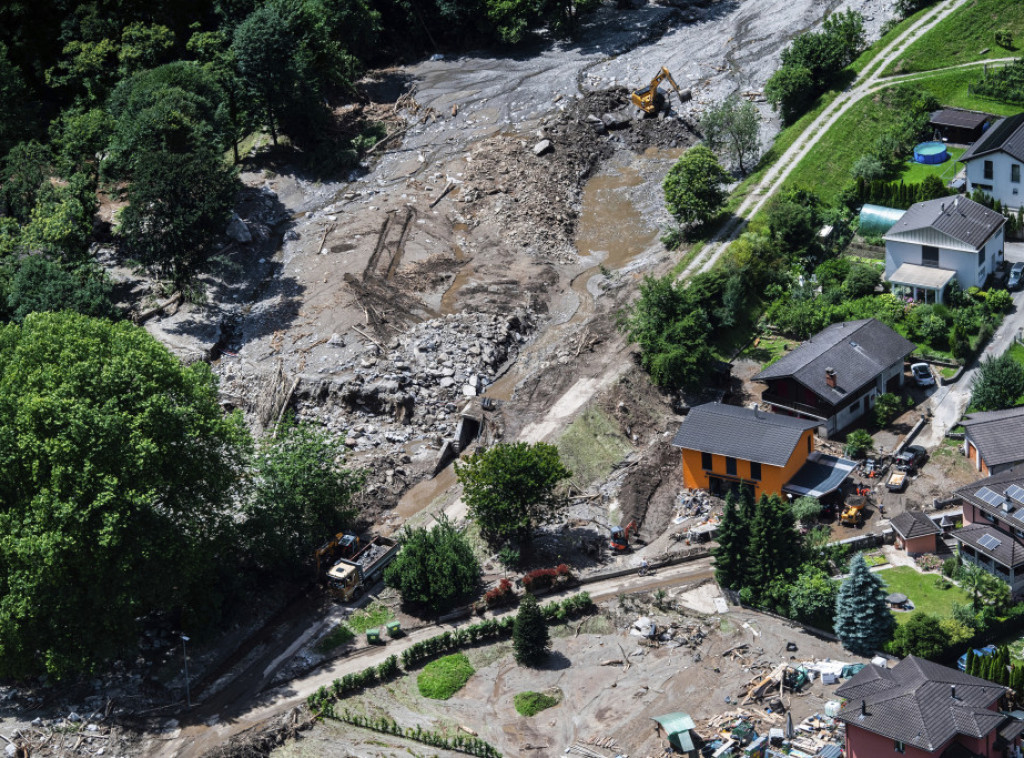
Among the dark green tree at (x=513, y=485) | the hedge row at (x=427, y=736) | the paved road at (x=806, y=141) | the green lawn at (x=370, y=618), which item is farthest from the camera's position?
the paved road at (x=806, y=141)

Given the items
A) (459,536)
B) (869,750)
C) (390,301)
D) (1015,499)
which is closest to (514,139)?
(390,301)

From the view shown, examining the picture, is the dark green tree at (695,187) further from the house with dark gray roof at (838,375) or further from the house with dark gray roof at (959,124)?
the house with dark gray roof at (959,124)

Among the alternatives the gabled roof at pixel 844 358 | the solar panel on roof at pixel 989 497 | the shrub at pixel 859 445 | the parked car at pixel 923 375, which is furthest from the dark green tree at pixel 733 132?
the solar panel on roof at pixel 989 497

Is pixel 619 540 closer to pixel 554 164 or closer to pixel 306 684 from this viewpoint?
pixel 306 684

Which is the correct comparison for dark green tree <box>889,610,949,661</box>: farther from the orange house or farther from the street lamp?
the street lamp

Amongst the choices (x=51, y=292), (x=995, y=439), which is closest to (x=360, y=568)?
(x=51, y=292)

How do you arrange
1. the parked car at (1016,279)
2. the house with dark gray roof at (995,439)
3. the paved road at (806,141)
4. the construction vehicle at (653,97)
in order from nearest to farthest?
the house with dark gray roof at (995,439) → the parked car at (1016,279) → the paved road at (806,141) → the construction vehicle at (653,97)
